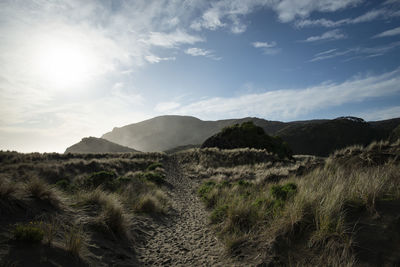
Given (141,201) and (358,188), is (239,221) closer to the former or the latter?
(358,188)

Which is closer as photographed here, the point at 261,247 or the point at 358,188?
the point at 261,247

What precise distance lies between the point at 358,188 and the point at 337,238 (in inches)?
61.5

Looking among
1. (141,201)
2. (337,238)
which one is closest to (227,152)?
(141,201)

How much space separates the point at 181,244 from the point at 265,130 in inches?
3909

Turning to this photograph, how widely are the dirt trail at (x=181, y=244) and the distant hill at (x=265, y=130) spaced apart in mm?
49071

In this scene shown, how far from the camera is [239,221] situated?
571cm

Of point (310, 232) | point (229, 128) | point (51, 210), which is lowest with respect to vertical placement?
point (310, 232)

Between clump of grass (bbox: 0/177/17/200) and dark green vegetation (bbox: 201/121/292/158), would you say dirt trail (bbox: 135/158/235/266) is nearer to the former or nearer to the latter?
clump of grass (bbox: 0/177/17/200)

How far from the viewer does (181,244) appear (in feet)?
19.4

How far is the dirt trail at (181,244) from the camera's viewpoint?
191 inches

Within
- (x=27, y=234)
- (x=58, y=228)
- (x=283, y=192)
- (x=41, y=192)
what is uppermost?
(x=41, y=192)

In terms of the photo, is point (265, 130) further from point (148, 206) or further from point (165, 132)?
point (148, 206)

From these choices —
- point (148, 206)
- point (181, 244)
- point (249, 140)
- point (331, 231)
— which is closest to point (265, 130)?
point (249, 140)

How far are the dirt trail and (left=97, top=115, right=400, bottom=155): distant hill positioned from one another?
4907cm
